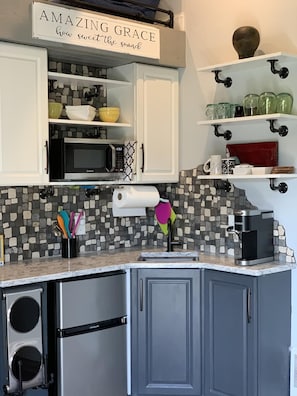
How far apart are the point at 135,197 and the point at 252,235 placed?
888mm

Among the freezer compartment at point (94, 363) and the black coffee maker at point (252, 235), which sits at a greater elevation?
the black coffee maker at point (252, 235)

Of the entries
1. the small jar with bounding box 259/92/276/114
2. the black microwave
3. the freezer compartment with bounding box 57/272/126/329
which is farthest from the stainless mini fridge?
the small jar with bounding box 259/92/276/114

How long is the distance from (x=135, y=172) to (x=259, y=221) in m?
0.90

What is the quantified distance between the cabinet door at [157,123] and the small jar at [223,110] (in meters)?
0.40

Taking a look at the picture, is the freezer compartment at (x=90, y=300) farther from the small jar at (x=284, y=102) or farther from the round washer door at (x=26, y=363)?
the small jar at (x=284, y=102)

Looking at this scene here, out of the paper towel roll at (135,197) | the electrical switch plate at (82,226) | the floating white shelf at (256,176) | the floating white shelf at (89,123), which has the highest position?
the floating white shelf at (89,123)

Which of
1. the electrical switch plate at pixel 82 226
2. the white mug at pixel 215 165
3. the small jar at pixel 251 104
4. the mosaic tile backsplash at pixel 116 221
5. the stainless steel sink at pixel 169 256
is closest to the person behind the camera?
the small jar at pixel 251 104

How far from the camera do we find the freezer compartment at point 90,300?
3.17 meters

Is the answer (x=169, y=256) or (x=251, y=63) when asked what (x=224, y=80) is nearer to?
(x=251, y=63)

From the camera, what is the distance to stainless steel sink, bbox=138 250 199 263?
12.4ft

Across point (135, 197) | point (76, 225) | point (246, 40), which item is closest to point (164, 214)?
point (135, 197)

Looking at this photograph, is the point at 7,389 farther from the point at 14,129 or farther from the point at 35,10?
the point at 35,10

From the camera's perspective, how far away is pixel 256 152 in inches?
141

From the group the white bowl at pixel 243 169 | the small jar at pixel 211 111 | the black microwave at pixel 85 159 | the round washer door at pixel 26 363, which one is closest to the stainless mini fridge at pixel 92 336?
the round washer door at pixel 26 363
